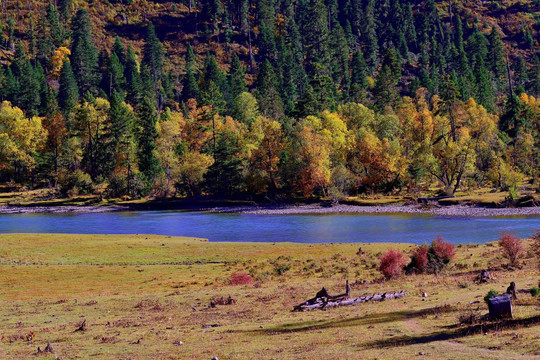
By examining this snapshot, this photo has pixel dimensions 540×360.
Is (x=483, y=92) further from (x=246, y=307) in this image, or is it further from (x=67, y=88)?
(x=246, y=307)

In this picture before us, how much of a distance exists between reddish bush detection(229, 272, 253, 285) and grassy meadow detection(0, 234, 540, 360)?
47cm

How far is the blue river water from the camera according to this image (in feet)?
217

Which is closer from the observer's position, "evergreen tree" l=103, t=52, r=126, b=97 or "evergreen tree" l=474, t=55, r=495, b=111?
"evergreen tree" l=474, t=55, r=495, b=111

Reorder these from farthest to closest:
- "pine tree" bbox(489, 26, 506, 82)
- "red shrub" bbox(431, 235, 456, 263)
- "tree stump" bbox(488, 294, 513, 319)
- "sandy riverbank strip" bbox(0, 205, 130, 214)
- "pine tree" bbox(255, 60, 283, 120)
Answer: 1. "pine tree" bbox(489, 26, 506, 82)
2. "pine tree" bbox(255, 60, 283, 120)
3. "sandy riverbank strip" bbox(0, 205, 130, 214)
4. "red shrub" bbox(431, 235, 456, 263)
5. "tree stump" bbox(488, 294, 513, 319)

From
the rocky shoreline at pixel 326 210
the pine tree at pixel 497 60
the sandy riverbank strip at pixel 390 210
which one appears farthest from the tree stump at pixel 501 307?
the pine tree at pixel 497 60

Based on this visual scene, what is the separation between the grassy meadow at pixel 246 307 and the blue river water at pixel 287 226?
35.4 feet

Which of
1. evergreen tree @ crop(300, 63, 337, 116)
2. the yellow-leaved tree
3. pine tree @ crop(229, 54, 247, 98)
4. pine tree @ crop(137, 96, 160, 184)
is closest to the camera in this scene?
evergreen tree @ crop(300, 63, 337, 116)

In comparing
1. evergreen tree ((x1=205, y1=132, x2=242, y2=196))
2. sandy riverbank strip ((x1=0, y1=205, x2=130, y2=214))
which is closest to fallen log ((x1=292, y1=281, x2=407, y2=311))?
evergreen tree ((x1=205, y1=132, x2=242, y2=196))

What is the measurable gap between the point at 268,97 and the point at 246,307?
122 metres

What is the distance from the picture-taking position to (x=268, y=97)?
149750 millimetres

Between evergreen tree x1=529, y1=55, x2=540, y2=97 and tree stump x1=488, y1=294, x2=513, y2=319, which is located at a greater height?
evergreen tree x1=529, y1=55, x2=540, y2=97

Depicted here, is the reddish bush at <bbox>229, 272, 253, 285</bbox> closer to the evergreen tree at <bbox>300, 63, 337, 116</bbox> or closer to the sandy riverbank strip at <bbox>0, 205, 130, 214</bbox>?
the sandy riverbank strip at <bbox>0, 205, 130, 214</bbox>

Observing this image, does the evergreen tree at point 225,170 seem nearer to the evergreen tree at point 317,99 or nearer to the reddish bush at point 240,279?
the evergreen tree at point 317,99

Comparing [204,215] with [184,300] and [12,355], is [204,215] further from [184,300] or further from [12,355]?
[12,355]
